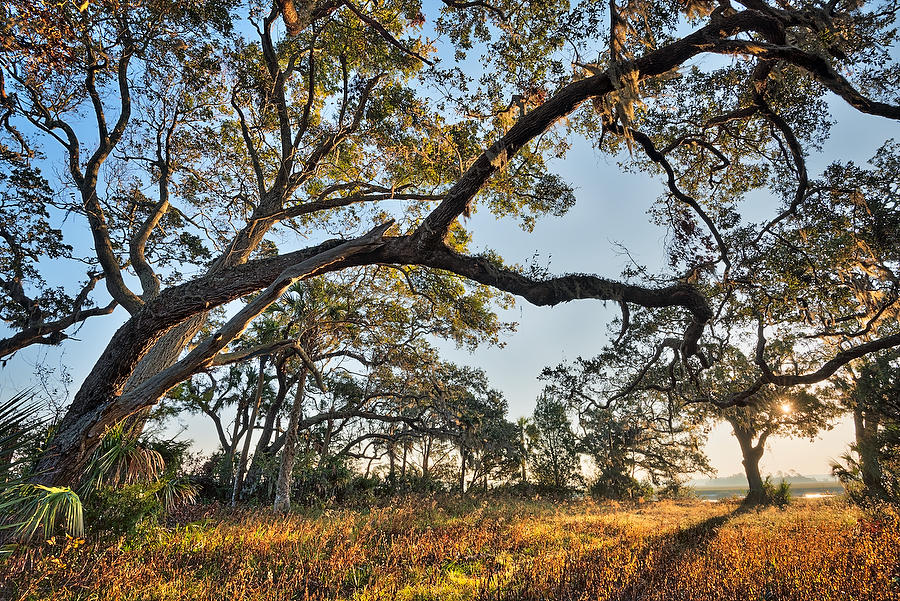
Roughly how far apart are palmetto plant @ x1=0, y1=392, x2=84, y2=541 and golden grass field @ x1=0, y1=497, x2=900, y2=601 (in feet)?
0.83

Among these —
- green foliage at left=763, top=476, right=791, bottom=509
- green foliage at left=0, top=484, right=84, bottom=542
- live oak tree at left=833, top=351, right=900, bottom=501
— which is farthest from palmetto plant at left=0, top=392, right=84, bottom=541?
green foliage at left=763, top=476, right=791, bottom=509

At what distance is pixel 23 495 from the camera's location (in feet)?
11.9

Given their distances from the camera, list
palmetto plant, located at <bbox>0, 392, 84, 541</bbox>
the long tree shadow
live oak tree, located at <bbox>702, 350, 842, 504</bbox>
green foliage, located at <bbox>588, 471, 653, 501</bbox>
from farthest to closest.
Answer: green foliage, located at <bbox>588, 471, 653, 501</bbox>, live oak tree, located at <bbox>702, 350, 842, 504</bbox>, the long tree shadow, palmetto plant, located at <bbox>0, 392, 84, 541</bbox>

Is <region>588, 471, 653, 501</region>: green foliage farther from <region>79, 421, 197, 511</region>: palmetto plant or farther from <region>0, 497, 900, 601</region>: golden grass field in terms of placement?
<region>79, 421, 197, 511</region>: palmetto plant

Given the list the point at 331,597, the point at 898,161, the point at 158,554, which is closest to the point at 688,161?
the point at 898,161

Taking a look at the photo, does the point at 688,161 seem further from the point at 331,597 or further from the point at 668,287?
the point at 331,597

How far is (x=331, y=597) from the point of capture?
3957 mm

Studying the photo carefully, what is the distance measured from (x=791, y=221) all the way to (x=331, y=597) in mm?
9051

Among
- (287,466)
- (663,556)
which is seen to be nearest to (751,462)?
(663,556)

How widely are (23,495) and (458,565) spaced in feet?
15.8

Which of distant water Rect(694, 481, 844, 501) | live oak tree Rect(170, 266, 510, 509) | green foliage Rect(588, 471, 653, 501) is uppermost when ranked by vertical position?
live oak tree Rect(170, 266, 510, 509)

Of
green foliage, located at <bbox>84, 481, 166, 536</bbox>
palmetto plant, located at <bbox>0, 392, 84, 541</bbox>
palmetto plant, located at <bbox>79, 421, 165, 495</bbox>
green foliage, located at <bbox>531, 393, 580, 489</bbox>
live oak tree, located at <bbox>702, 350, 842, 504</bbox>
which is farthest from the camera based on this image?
green foliage, located at <bbox>531, 393, 580, 489</bbox>

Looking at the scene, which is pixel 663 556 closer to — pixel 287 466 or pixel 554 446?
pixel 287 466

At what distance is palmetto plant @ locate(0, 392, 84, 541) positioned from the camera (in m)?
3.06
